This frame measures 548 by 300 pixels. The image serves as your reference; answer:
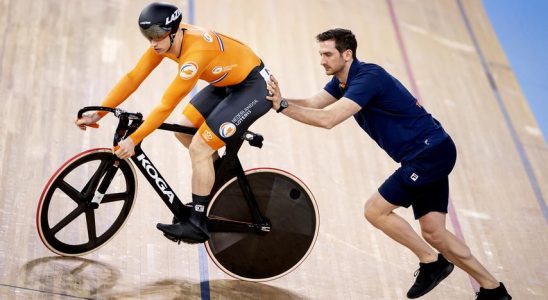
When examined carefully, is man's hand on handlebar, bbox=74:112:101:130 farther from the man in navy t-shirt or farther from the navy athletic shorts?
the navy athletic shorts

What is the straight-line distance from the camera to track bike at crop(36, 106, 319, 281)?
3.85 meters

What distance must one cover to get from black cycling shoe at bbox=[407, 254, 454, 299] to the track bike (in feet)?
2.08

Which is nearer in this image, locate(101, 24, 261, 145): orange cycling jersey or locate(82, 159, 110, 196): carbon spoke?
locate(101, 24, 261, 145): orange cycling jersey

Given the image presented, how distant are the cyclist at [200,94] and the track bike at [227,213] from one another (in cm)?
12

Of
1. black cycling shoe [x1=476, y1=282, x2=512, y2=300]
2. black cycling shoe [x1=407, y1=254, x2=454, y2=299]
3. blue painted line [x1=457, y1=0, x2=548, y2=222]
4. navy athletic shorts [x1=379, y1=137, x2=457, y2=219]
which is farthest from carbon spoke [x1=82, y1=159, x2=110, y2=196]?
blue painted line [x1=457, y1=0, x2=548, y2=222]

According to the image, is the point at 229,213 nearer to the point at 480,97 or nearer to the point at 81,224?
the point at 81,224

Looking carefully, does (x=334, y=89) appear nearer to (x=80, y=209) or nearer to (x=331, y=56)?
(x=331, y=56)

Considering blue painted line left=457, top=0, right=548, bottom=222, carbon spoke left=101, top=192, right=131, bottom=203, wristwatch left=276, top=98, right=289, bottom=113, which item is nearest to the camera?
wristwatch left=276, top=98, right=289, bottom=113

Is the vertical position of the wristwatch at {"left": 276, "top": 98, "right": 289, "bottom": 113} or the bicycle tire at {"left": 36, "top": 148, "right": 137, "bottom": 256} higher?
the wristwatch at {"left": 276, "top": 98, "right": 289, "bottom": 113}

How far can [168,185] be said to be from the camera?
3914 millimetres

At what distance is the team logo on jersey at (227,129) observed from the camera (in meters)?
3.74

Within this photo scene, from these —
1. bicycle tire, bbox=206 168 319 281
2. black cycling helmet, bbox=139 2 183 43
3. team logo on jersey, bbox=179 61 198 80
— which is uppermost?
black cycling helmet, bbox=139 2 183 43

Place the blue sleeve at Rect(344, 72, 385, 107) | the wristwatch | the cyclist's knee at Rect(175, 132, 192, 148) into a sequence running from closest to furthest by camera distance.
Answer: the wristwatch → the blue sleeve at Rect(344, 72, 385, 107) → the cyclist's knee at Rect(175, 132, 192, 148)

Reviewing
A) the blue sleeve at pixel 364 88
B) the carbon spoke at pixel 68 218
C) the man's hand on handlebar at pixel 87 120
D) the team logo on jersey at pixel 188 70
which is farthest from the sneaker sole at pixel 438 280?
the man's hand on handlebar at pixel 87 120
